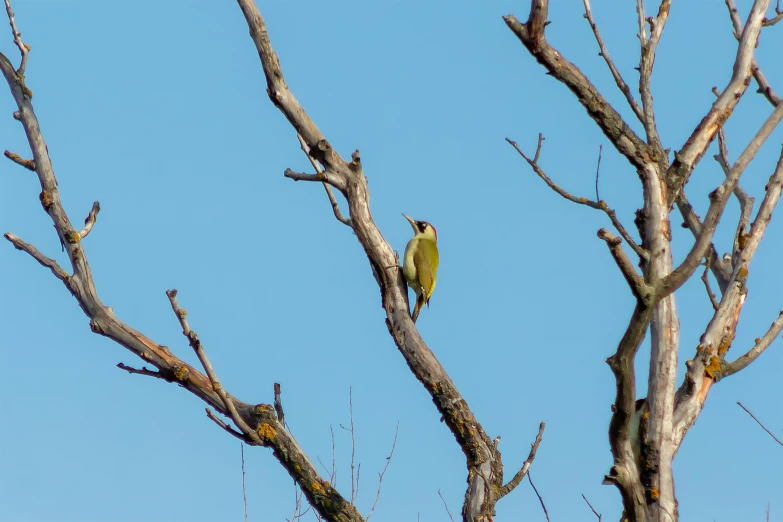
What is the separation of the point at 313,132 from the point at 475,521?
260 cm

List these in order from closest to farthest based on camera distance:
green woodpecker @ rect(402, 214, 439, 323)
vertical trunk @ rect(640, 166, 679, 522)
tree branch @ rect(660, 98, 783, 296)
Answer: tree branch @ rect(660, 98, 783, 296)
vertical trunk @ rect(640, 166, 679, 522)
green woodpecker @ rect(402, 214, 439, 323)

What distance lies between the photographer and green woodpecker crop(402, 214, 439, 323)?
844 cm

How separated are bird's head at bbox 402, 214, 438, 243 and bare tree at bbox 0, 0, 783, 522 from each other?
177 inches

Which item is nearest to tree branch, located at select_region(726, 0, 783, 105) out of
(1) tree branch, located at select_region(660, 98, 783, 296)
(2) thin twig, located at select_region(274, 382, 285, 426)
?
(1) tree branch, located at select_region(660, 98, 783, 296)

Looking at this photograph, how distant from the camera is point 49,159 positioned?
5.66 meters

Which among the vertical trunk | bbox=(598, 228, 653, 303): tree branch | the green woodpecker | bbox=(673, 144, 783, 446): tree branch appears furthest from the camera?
the green woodpecker

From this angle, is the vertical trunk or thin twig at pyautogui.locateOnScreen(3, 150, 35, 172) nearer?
the vertical trunk

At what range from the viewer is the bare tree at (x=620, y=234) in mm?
4656

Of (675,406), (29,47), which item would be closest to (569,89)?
(675,406)

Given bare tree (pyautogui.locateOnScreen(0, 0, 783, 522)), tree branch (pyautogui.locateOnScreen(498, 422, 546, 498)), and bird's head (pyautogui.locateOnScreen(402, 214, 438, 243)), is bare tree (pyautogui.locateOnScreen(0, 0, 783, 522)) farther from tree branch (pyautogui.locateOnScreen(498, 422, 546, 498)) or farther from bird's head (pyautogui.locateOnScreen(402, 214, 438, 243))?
bird's head (pyautogui.locateOnScreen(402, 214, 438, 243))

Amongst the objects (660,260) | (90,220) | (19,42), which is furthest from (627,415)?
(19,42)

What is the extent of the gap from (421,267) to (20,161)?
4.09 metres

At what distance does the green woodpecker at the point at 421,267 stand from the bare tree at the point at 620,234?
7.87 ft

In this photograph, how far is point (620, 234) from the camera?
178 inches
